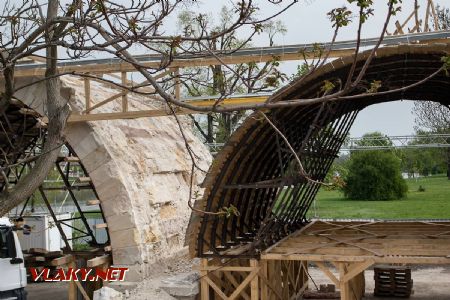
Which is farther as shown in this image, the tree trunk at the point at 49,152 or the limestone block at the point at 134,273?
the limestone block at the point at 134,273

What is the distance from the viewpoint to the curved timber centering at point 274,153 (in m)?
12.8

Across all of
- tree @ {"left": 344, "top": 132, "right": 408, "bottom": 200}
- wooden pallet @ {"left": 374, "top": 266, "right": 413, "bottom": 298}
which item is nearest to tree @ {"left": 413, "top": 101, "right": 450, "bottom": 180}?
tree @ {"left": 344, "top": 132, "right": 408, "bottom": 200}

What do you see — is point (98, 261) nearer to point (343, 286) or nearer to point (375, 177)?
point (343, 286)

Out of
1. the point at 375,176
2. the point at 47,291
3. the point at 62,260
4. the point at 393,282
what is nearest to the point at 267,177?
the point at 393,282

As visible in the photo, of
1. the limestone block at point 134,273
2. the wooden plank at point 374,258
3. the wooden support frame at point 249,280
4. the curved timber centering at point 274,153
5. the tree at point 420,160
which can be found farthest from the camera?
the tree at point 420,160

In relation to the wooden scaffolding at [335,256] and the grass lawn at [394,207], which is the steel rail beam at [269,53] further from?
the grass lawn at [394,207]

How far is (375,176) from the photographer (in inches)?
1639

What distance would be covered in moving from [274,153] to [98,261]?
5119mm

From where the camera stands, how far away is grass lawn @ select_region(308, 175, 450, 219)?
35.0 m

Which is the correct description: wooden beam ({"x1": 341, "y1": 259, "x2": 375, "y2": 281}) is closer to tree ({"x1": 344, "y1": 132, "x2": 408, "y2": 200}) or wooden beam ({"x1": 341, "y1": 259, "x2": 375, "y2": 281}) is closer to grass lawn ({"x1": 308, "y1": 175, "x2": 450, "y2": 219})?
grass lawn ({"x1": 308, "y1": 175, "x2": 450, "y2": 219})

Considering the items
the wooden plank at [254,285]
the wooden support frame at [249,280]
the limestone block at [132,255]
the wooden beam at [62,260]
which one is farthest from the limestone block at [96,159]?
the wooden plank at [254,285]

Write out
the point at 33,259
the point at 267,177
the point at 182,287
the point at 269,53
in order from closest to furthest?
the point at 269,53 < the point at 182,287 < the point at 267,177 < the point at 33,259

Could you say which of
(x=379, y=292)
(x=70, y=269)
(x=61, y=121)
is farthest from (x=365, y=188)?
(x=61, y=121)

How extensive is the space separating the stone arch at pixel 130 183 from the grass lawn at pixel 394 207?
627 inches
